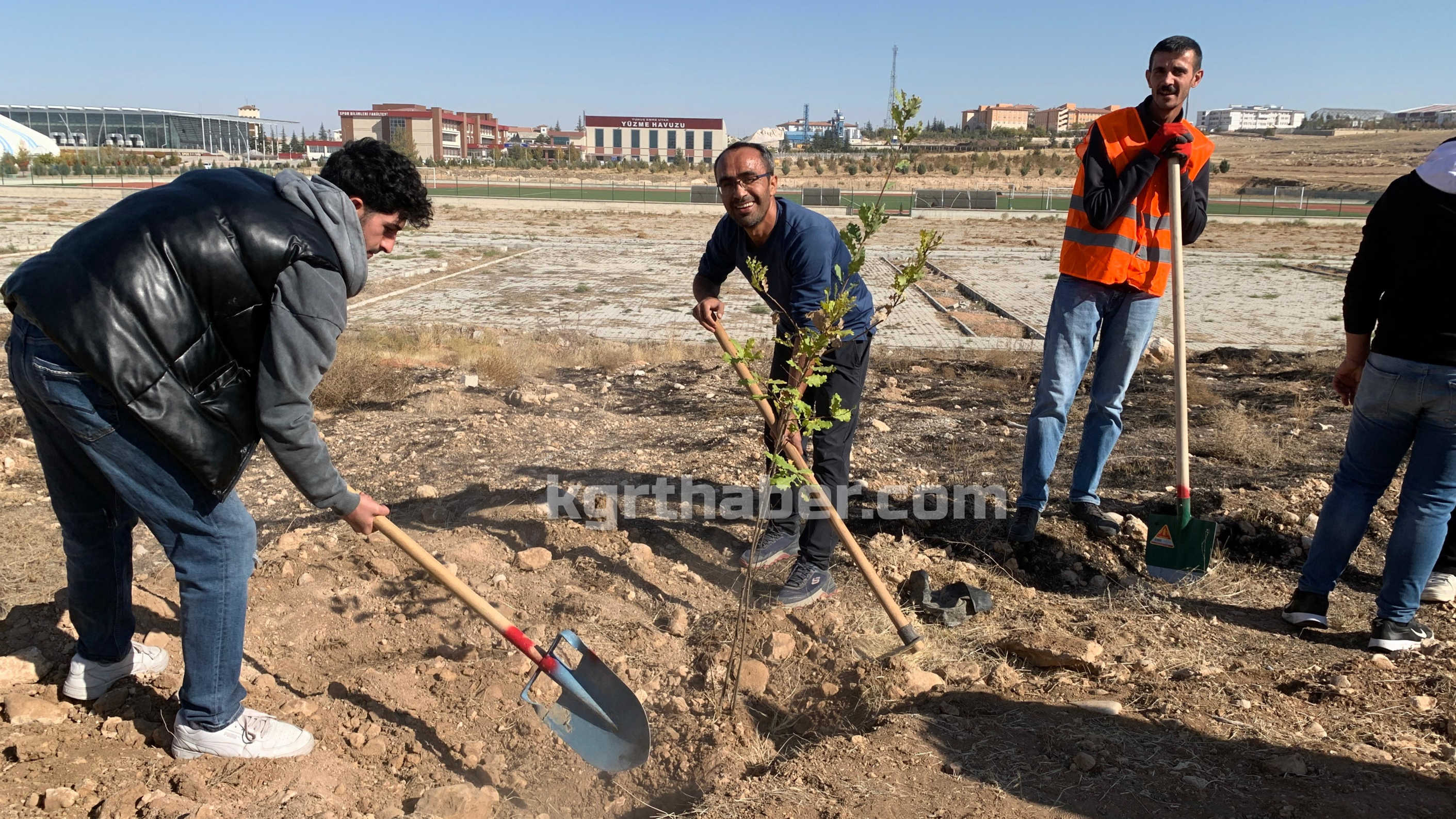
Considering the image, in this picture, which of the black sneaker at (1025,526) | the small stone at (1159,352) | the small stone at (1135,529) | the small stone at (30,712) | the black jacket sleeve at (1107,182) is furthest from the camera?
the small stone at (1159,352)

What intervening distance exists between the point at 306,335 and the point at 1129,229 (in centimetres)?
333

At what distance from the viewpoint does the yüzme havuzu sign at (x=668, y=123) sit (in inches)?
3588

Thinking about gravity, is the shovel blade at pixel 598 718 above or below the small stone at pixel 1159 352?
below

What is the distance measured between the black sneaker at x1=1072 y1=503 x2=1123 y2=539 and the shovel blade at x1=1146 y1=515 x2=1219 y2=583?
0.28 metres

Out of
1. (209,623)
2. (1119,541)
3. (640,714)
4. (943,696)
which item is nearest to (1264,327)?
(1119,541)

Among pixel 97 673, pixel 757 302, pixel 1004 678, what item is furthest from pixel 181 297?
pixel 757 302

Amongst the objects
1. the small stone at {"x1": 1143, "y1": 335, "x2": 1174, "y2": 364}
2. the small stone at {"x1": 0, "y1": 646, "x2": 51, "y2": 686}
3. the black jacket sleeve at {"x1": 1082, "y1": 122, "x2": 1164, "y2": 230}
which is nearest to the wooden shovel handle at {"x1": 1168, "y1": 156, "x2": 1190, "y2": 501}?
the black jacket sleeve at {"x1": 1082, "y1": 122, "x2": 1164, "y2": 230}

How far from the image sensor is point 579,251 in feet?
64.7

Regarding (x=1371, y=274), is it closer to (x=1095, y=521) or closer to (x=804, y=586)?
(x=1095, y=521)

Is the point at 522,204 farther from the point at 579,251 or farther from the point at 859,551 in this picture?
the point at 859,551

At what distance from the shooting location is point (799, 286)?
3.50 m

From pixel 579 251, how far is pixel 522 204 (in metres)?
16.0

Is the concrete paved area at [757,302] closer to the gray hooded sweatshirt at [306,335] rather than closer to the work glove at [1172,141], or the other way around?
the work glove at [1172,141]

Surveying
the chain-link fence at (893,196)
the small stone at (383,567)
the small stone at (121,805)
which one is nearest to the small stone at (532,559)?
the small stone at (383,567)
